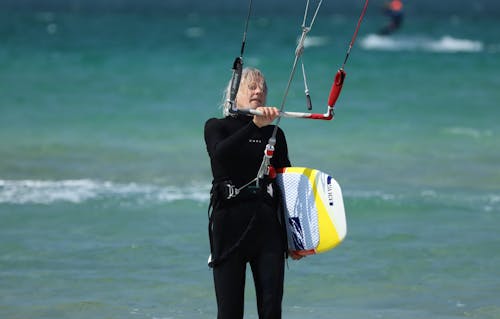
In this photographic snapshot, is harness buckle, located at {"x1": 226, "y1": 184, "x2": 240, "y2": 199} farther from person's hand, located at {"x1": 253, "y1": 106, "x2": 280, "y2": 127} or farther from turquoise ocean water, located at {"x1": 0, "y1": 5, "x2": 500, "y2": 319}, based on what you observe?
turquoise ocean water, located at {"x1": 0, "y1": 5, "x2": 500, "y2": 319}

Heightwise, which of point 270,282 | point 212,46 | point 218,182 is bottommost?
point 212,46

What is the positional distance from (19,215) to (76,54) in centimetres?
2883

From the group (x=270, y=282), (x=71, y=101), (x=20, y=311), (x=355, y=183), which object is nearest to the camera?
(x=270, y=282)

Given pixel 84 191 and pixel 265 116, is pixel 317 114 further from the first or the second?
pixel 84 191

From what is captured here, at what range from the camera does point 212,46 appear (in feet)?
162

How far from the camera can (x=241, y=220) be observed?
472cm

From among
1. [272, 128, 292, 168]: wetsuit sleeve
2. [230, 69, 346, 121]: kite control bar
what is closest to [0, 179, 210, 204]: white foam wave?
[272, 128, 292, 168]: wetsuit sleeve

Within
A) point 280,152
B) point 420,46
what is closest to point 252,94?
point 280,152

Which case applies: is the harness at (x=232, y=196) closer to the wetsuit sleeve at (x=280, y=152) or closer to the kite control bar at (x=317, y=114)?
the wetsuit sleeve at (x=280, y=152)

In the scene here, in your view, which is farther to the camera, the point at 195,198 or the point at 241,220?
the point at 195,198

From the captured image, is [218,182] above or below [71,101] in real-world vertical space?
above

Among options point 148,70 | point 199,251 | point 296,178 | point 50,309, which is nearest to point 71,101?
point 148,70

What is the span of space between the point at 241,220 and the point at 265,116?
514mm

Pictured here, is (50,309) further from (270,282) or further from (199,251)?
(270,282)
